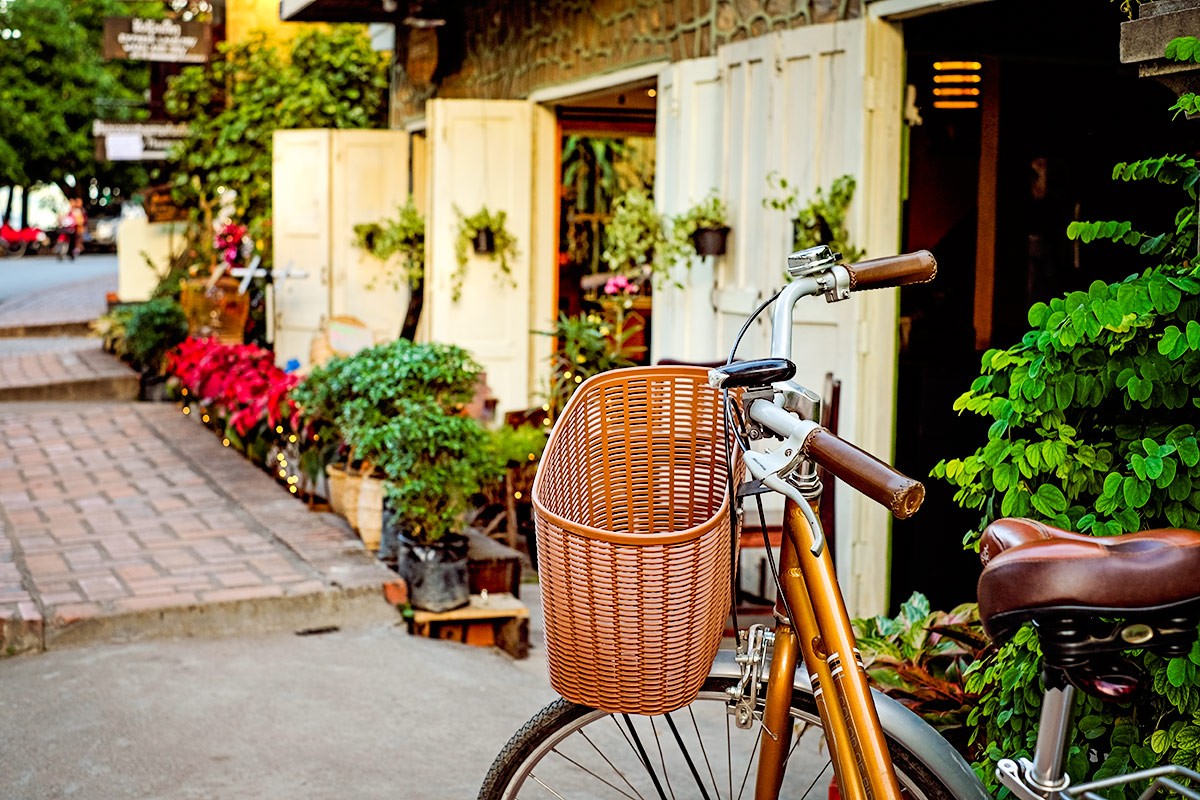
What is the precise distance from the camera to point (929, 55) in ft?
20.3

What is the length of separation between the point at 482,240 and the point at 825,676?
261 inches

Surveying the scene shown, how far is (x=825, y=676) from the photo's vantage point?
216 centimetres

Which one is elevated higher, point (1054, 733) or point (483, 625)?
point (1054, 733)

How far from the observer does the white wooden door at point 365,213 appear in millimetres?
10047

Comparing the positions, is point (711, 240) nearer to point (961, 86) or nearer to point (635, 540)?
point (961, 86)

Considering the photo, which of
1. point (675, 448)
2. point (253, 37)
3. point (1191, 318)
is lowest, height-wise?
point (675, 448)


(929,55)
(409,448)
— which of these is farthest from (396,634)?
(929,55)

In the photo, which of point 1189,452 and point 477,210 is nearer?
point 1189,452

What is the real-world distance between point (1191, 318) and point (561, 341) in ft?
19.2

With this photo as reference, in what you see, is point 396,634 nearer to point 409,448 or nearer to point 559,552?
point 409,448

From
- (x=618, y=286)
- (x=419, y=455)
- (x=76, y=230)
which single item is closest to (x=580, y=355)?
(x=618, y=286)

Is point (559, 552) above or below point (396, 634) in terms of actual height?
above

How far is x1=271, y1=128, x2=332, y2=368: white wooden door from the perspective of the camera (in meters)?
10.0

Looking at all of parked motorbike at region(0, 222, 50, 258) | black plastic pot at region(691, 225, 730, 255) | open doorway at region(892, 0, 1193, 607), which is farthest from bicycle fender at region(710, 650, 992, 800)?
parked motorbike at region(0, 222, 50, 258)
